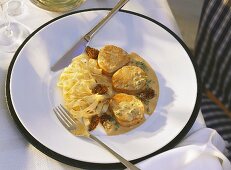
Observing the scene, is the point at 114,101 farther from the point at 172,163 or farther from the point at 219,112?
the point at 219,112

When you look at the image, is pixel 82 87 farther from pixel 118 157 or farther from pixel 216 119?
pixel 216 119

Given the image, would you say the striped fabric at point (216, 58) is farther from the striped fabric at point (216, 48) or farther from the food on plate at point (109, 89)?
the food on plate at point (109, 89)

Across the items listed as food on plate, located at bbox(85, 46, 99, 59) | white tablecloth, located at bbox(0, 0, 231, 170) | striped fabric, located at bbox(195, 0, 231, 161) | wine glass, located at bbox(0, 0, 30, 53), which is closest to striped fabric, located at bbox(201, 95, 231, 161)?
striped fabric, located at bbox(195, 0, 231, 161)

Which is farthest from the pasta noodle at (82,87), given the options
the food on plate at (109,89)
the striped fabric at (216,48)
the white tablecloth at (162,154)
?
the striped fabric at (216,48)

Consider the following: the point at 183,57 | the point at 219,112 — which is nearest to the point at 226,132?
the point at 219,112

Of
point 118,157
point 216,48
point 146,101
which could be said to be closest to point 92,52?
Result: point 146,101
